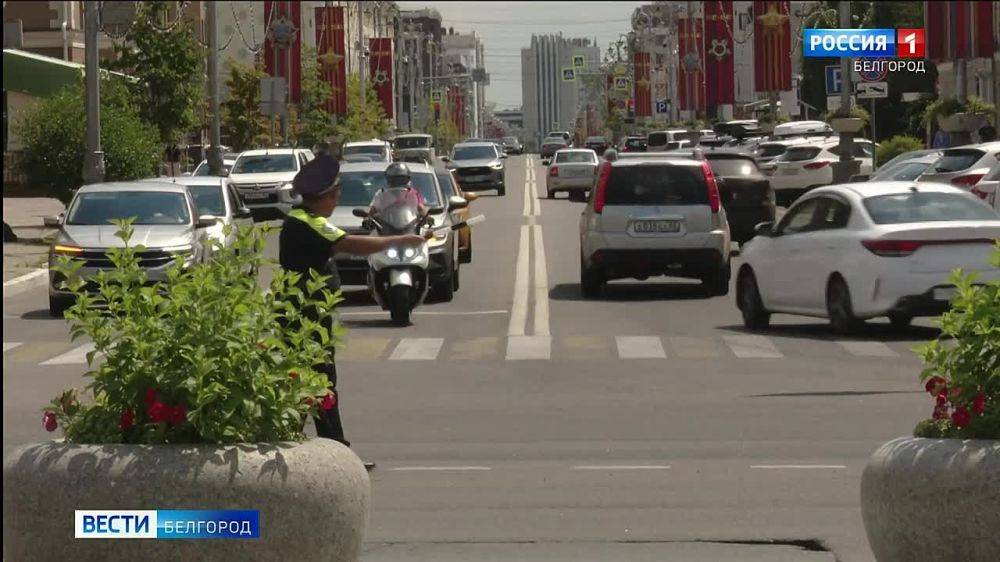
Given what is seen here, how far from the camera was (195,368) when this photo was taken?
659 cm

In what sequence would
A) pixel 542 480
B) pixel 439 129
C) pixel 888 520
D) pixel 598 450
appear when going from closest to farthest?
pixel 888 520
pixel 542 480
pixel 598 450
pixel 439 129

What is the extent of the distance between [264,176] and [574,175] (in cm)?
1555

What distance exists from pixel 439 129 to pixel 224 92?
10310cm

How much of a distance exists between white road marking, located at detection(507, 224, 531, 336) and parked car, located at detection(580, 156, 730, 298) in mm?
1141

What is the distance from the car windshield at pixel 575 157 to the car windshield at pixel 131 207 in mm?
38032

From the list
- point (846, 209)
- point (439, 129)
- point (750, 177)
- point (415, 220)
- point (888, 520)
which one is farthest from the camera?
point (439, 129)

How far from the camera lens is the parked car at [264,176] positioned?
159ft

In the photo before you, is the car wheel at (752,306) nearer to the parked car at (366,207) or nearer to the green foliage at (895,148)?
the parked car at (366,207)

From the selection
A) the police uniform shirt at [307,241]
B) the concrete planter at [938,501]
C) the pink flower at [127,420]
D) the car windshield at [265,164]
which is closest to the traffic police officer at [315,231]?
the police uniform shirt at [307,241]

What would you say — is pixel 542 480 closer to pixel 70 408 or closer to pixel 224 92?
pixel 70 408

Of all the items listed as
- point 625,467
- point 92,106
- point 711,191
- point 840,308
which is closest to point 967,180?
point 711,191

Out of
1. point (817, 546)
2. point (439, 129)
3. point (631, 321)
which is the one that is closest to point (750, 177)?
point (631, 321)

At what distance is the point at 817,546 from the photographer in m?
9.07

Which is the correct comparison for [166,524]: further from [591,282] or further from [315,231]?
[591,282]
